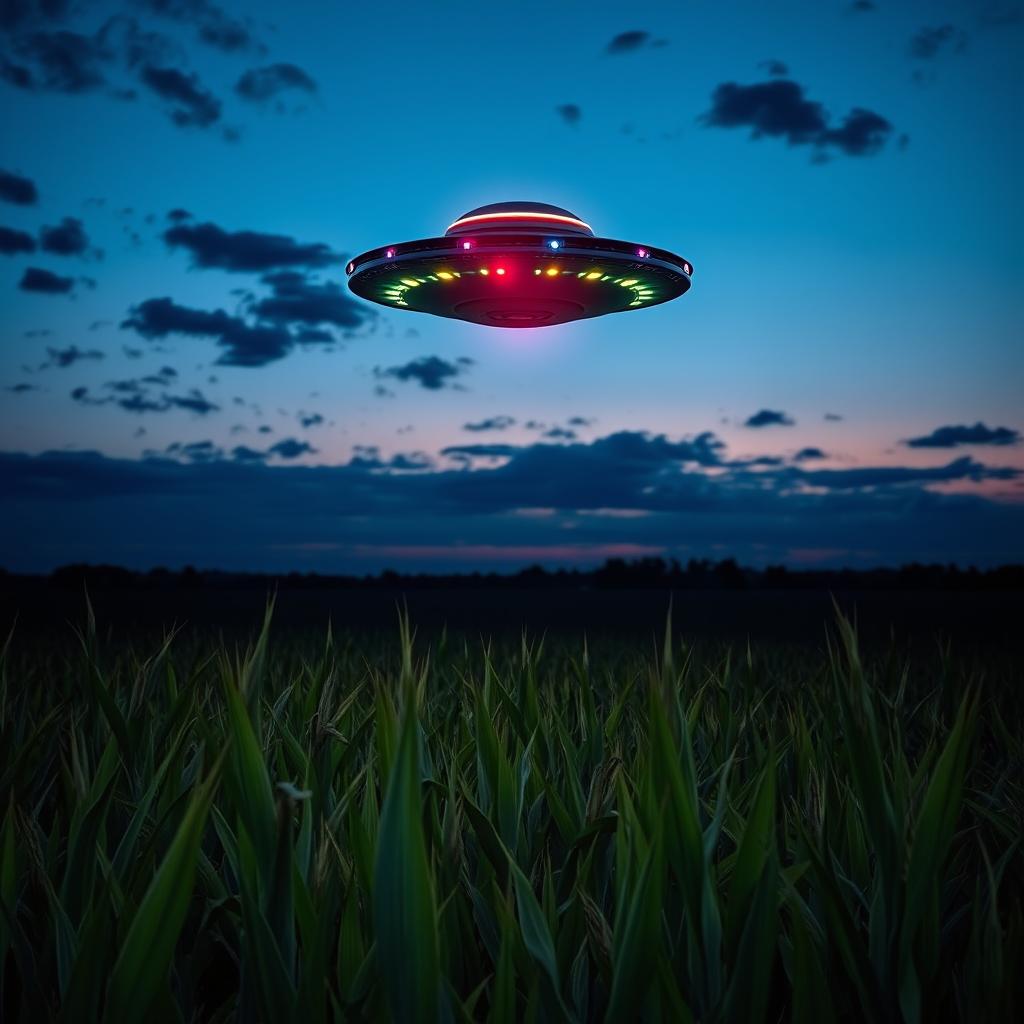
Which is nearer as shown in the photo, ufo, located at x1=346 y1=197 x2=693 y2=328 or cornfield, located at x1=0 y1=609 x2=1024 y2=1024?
cornfield, located at x1=0 y1=609 x2=1024 y2=1024

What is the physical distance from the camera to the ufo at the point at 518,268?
13.0 feet

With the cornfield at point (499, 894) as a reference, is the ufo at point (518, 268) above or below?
above

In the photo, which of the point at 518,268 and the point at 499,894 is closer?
the point at 499,894

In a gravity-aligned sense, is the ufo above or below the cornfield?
above

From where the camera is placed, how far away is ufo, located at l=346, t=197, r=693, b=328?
396 cm

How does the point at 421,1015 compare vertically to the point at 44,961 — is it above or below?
above

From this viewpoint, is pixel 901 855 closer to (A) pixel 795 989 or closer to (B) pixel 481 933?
(A) pixel 795 989

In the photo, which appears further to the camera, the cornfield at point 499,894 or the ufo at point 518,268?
the ufo at point 518,268

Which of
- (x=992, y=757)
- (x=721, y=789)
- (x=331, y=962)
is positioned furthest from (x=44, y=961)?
(x=992, y=757)

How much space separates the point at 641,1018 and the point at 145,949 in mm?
734

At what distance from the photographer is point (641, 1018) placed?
1.38 metres

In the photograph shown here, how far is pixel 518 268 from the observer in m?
4.10

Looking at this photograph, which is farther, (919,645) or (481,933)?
(919,645)

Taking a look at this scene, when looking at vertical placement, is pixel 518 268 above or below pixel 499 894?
above
